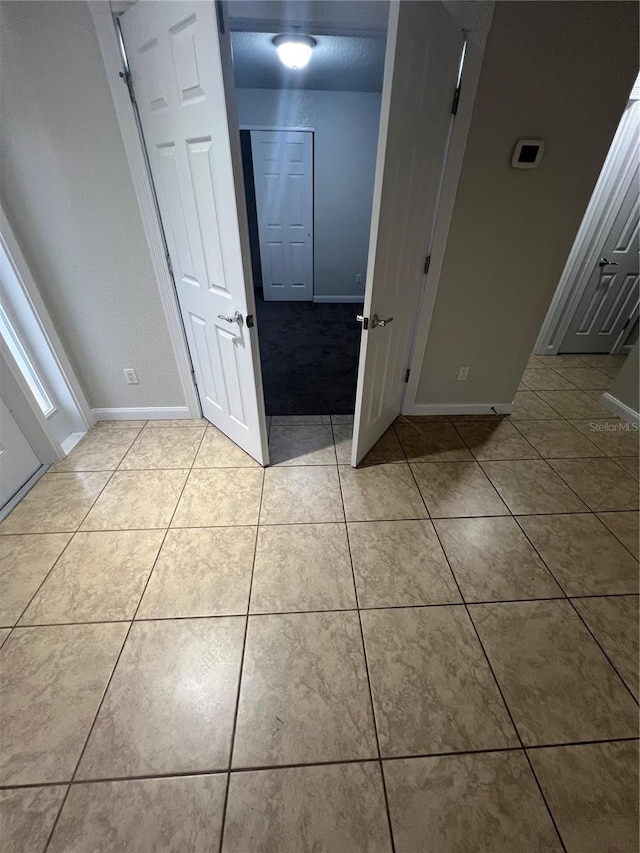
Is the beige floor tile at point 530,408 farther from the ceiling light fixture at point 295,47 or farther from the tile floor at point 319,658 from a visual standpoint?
the ceiling light fixture at point 295,47

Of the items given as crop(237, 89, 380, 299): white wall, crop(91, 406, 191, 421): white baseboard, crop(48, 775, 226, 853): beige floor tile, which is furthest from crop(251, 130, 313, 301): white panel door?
crop(48, 775, 226, 853): beige floor tile

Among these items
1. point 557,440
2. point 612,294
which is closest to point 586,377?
point 612,294

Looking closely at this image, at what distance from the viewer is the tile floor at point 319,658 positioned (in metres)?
0.90

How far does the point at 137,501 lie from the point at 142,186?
5.30 ft

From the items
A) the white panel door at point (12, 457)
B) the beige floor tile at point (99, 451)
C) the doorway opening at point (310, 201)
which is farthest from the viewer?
the doorway opening at point (310, 201)

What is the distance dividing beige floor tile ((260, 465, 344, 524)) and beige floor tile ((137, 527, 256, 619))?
19 cm

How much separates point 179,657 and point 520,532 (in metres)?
1.60

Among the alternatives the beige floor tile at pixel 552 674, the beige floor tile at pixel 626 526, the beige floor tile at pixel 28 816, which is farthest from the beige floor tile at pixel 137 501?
the beige floor tile at pixel 626 526

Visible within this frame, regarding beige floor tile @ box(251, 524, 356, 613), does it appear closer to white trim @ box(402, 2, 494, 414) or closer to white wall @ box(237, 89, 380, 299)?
white trim @ box(402, 2, 494, 414)

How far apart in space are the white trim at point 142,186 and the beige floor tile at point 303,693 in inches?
64.5

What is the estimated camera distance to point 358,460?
2.02m

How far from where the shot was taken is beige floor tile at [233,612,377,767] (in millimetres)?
1004

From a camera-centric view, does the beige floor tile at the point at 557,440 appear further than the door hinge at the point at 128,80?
Yes

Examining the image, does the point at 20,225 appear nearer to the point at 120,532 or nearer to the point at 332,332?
the point at 120,532
